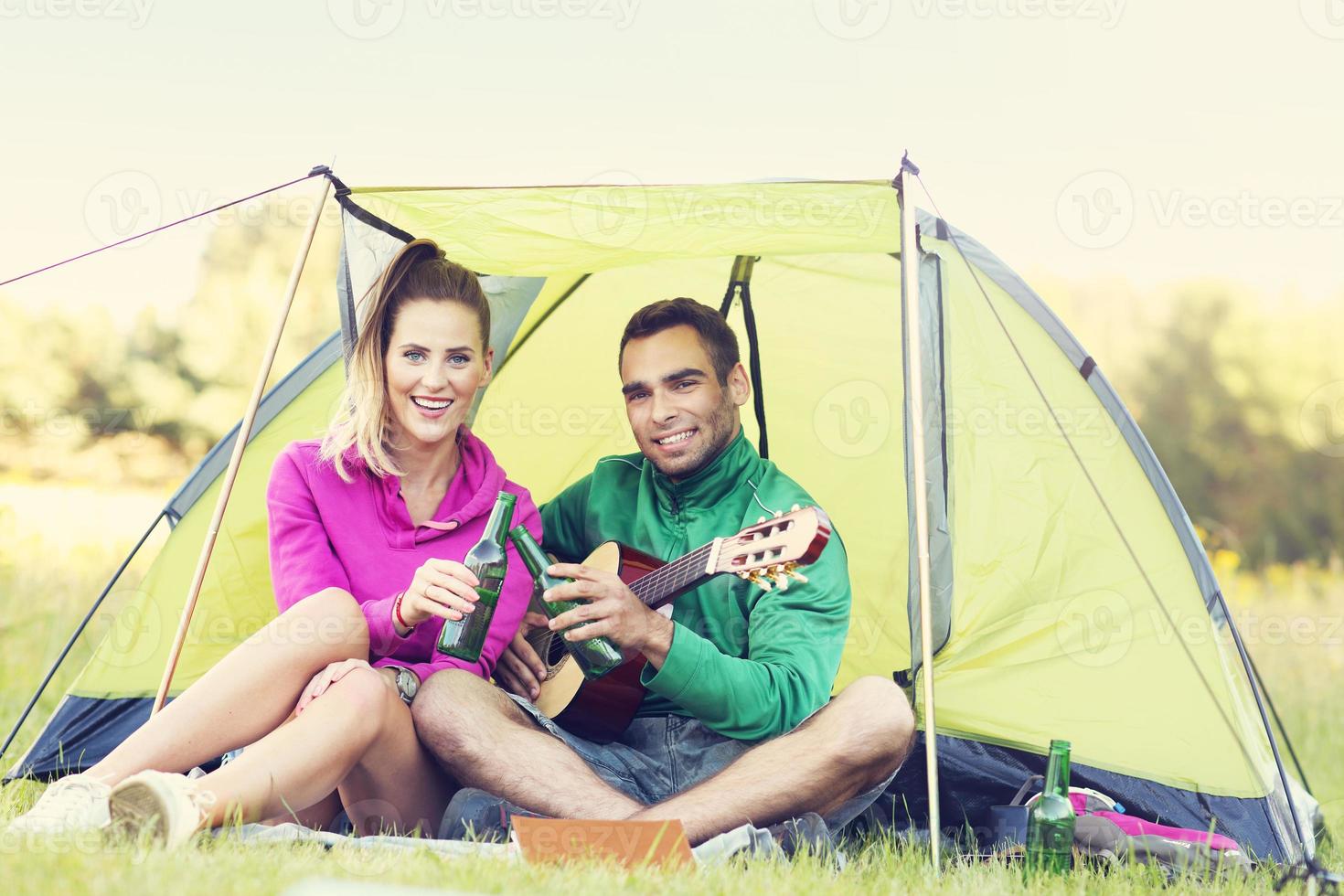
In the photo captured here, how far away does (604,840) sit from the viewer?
83.0 inches

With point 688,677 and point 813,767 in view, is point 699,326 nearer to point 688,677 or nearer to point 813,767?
point 688,677

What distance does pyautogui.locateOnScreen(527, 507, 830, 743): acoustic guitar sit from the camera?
2.29 metres

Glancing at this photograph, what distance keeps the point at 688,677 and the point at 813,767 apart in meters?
0.29

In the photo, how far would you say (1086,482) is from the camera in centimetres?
294

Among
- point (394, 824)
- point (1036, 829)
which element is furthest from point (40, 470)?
point (1036, 829)

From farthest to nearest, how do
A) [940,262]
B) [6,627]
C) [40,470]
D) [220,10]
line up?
1. [220,10]
2. [40,470]
3. [6,627]
4. [940,262]

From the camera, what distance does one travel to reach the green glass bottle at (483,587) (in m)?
2.41

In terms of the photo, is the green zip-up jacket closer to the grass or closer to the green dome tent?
the green dome tent

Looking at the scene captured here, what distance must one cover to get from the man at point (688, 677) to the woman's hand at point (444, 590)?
0.15 meters

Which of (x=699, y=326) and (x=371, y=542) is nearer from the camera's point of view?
(x=371, y=542)

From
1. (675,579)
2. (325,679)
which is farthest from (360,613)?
(675,579)

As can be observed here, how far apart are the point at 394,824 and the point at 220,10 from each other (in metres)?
14.2

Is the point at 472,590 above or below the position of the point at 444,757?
above

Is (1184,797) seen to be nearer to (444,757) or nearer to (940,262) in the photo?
(940,262)
